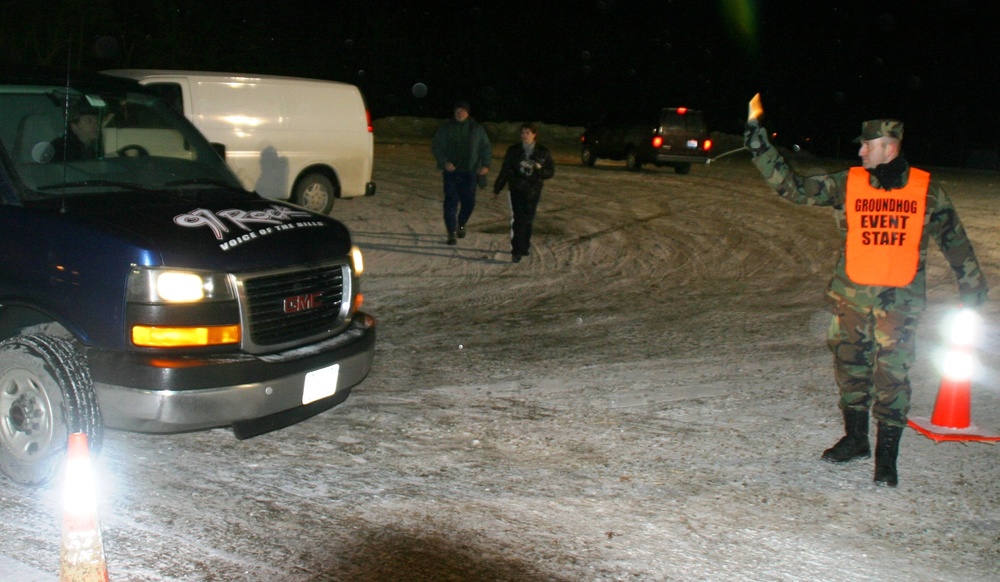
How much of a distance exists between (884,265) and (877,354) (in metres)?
0.48

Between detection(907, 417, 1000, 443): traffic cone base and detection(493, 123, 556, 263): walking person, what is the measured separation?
630 cm

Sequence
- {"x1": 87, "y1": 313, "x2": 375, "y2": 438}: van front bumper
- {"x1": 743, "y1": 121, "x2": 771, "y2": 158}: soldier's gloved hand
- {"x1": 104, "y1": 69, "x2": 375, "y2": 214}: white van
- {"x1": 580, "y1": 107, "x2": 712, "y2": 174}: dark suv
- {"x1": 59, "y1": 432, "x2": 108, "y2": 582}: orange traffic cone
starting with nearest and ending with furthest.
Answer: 1. {"x1": 59, "y1": 432, "x2": 108, "y2": 582}: orange traffic cone
2. {"x1": 87, "y1": 313, "x2": 375, "y2": 438}: van front bumper
3. {"x1": 743, "y1": 121, "x2": 771, "y2": 158}: soldier's gloved hand
4. {"x1": 104, "y1": 69, "x2": 375, "y2": 214}: white van
5. {"x1": 580, "y1": 107, "x2": 712, "y2": 174}: dark suv

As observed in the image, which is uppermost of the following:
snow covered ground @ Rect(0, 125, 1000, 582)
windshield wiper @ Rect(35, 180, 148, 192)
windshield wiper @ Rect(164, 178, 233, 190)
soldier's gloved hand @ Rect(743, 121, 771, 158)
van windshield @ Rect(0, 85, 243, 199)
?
soldier's gloved hand @ Rect(743, 121, 771, 158)

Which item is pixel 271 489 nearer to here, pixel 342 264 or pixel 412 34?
pixel 342 264

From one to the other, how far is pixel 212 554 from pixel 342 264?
188cm

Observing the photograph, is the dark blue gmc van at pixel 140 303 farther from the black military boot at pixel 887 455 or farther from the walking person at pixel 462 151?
the walking person at pixel 462 151

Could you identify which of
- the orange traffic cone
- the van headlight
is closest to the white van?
the van headlight

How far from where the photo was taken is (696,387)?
7.08 meters

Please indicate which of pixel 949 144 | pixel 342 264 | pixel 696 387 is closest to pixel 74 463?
pixel 342 264

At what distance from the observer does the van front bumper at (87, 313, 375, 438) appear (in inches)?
184

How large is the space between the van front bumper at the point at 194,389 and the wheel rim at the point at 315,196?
30.9ft

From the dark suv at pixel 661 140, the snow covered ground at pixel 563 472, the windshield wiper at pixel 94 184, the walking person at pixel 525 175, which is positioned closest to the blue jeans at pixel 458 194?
the walking person at pixel 525 175

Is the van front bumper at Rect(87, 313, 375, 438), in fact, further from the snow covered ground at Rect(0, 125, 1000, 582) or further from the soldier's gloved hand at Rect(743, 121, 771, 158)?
the soldier's gloved hand at Rect(743, 121, 771, 158)

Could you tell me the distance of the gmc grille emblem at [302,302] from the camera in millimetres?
5160
